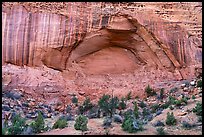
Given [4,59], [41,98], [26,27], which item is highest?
[26,27]

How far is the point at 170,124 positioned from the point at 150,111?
326cm

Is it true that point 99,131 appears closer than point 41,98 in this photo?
Yes

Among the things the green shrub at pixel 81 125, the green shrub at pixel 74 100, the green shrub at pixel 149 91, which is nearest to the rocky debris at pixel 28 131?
the green shrub at pixel 81 125

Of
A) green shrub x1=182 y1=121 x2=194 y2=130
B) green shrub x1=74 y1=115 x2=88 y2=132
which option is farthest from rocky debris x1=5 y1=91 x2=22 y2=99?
green shrub x1=182 y1=121 x2=194 y2=130

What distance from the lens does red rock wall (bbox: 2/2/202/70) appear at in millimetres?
20594

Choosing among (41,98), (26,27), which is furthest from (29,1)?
(41,98)

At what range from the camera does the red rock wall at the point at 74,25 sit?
67.6ft

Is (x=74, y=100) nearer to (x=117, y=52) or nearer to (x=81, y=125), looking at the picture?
(x=117, y=52)

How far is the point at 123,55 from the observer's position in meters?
22.4

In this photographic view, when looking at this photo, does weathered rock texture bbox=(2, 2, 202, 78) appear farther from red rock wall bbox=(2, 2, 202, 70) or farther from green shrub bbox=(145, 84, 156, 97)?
green shrub bbox=(145, 84, 156, 97)

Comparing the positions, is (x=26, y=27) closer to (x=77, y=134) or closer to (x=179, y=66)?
(x=179, y=66)

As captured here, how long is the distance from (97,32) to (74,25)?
1169 millimetres

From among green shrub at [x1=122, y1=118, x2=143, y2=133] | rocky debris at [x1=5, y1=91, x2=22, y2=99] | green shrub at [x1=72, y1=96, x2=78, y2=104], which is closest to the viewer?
green shrub at [x1=122, y1=118, x2=143, y2=133]

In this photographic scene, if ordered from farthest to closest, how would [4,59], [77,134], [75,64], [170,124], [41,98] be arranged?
[75,64] < [4,59] < [41,98] < [170,124] < [77,134]
